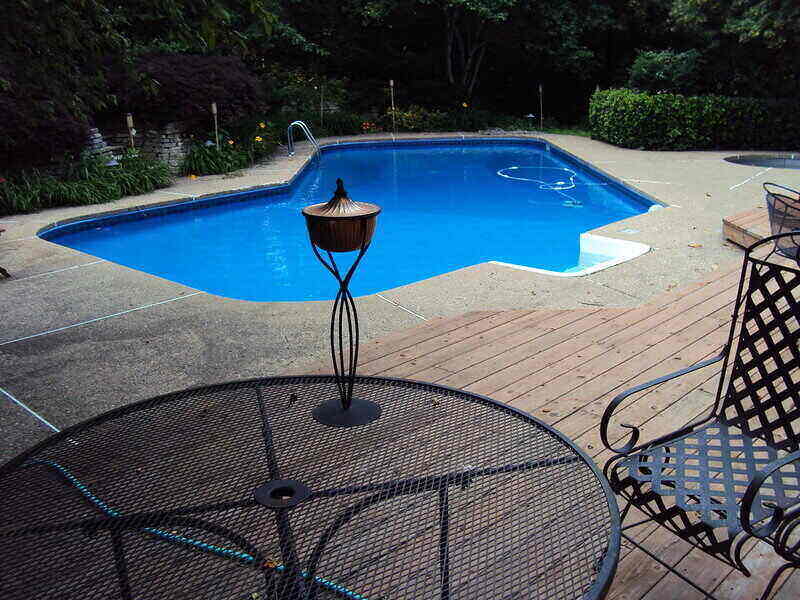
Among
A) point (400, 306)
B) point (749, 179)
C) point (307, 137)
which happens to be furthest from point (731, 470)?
point (307, 137)

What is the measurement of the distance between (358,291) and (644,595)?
4.94 metres

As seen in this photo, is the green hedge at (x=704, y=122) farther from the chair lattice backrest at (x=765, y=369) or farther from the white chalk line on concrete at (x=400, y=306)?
the chair lattice backrest at (x=765, y=369)

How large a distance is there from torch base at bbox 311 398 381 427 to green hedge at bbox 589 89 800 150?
437 inches

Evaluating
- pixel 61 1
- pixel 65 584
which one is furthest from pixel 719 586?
pixel 61 1

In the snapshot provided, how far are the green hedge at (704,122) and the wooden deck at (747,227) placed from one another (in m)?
6.24

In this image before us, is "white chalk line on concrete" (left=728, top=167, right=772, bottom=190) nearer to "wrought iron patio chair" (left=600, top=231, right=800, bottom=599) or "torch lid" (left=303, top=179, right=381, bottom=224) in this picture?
"wrought iron patio chair" (left=600, top=231, right=800, bottom=599)

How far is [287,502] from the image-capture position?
56.0 inches

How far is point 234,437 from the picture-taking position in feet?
5.62

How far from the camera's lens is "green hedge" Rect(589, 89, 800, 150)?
11383mm

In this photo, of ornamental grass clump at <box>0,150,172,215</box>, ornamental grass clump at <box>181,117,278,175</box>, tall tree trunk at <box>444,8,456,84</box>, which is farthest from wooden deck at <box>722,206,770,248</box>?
tall tree trunk at <box>444,8,456,84</box>

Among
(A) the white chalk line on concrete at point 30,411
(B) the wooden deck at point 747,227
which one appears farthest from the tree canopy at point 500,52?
(B) the wooden deck at point 747,227

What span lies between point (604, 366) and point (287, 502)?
204 cm

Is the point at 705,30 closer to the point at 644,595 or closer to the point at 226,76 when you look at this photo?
the point at 226,76

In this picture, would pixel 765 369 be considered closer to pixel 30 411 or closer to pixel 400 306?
pixel 400 306
